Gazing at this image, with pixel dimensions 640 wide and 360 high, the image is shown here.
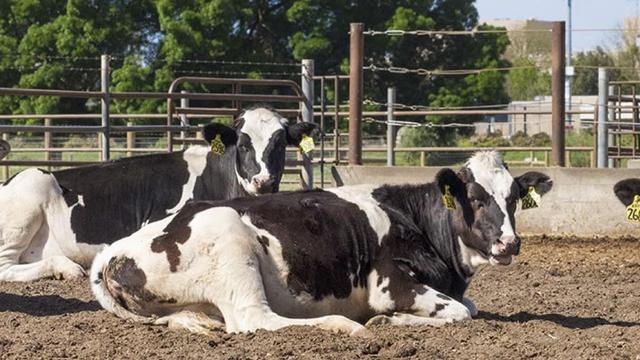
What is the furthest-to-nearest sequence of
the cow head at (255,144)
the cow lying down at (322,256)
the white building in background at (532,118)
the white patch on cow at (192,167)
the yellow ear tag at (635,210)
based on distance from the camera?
the white building in background at (532,118) < the white patch on cow at (192,167) < the cow head at (255,144) < the yellow ear tag at (635,210) < the cow lying down at (322,256)

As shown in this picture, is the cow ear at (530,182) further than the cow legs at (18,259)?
No

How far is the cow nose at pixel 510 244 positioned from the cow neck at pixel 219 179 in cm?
327

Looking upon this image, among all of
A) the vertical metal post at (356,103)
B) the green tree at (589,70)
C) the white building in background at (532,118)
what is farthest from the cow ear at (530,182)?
the green tree at (589,70)

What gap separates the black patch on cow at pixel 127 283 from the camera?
636 cm

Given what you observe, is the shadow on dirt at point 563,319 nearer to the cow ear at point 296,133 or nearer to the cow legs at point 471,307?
the cow legs at point 471,307

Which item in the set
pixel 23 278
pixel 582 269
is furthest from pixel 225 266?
pixel 582 269

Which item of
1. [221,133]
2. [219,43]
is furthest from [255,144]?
[219,43]

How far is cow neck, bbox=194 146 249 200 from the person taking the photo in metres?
9.55

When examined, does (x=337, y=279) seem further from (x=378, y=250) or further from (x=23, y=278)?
(x=23, y=278)

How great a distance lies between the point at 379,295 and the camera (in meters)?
6.61

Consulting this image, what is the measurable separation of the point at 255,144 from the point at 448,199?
9.06 feet

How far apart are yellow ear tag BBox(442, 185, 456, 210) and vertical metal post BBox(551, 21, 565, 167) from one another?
19.0ft

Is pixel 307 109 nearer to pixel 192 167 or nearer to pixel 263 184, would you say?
pixel 192 167

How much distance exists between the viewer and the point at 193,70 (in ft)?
112
